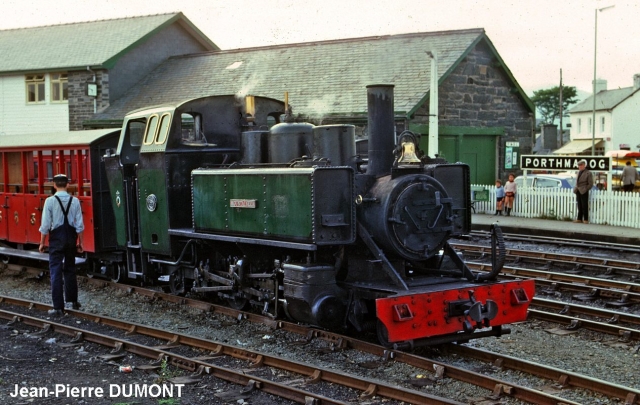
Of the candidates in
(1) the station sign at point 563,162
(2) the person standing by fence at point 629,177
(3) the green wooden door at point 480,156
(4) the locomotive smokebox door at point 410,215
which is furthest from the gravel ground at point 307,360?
(3) the green wooden door at point 480,156

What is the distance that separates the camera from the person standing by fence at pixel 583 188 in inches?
800

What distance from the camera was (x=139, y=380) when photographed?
24.3ft

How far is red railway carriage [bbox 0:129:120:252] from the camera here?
12.5 meters

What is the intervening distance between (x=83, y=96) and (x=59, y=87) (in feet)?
4.86

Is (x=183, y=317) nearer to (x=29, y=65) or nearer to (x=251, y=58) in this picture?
(x=251, y=58)

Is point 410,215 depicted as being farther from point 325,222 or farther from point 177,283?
point 177,283

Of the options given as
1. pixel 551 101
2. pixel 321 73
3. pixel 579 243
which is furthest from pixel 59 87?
pixel 551 101

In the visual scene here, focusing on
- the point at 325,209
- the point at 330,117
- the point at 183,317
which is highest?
the point at 330,117

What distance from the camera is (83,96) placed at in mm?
29766

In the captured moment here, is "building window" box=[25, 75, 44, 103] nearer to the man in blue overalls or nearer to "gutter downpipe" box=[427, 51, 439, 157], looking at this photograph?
"gutter downpipe" box=[427, 51, 439, 157]

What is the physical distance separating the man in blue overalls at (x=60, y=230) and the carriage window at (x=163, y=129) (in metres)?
1.26

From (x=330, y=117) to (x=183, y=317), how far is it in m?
12.5

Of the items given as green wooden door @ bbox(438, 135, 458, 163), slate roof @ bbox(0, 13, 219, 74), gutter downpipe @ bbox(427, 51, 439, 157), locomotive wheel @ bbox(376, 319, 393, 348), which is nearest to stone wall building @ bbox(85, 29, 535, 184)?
green wooden door @ bbox(438, 135, 458, 163)

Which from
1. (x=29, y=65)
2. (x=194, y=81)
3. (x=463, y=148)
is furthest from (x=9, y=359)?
(x=29, y=65)
